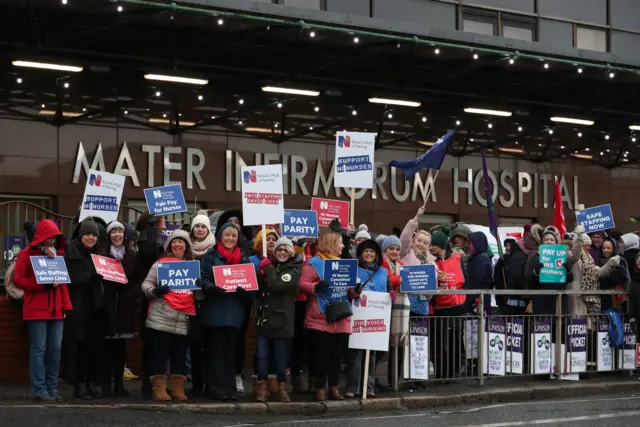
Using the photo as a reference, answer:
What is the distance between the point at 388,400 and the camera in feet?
48.1

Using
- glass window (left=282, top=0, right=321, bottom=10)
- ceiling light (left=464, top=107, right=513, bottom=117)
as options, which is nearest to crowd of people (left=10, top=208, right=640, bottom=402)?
glass window (left=282, top=0, right=321, bottom=10)

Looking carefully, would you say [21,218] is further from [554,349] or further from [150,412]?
[554,349]

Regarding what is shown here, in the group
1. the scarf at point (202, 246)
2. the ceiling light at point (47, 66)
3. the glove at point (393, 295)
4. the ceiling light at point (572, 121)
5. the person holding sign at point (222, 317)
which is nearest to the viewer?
the person holding sign at point (222, 317)

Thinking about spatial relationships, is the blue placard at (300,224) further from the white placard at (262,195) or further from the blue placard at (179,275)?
the blue placard at (179,275)

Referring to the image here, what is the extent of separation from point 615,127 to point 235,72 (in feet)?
30.9

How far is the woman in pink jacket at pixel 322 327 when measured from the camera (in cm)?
1427

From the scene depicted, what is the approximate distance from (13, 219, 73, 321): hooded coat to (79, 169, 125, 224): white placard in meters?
2.70

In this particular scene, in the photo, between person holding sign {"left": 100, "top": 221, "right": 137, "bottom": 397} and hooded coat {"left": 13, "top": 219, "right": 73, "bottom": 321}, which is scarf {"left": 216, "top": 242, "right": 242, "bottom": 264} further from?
hooded coat {"left": 13, "top": 219, "right": 73, "bottom": 321}

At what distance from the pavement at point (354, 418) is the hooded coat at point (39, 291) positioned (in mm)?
1040

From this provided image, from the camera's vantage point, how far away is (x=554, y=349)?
1717 cm

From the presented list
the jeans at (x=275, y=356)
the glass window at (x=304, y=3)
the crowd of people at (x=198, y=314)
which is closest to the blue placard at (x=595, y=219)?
the crowd of people at (x=198, y=314)

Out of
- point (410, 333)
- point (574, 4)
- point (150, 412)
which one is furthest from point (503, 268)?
point (574, 4)

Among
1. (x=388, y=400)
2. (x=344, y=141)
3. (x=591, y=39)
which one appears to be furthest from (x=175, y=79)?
(x=591, y=39)

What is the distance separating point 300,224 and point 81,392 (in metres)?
3.18
